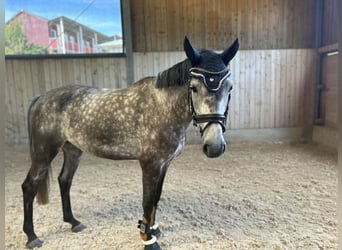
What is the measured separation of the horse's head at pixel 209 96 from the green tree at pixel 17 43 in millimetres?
4284

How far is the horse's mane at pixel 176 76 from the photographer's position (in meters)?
1.47

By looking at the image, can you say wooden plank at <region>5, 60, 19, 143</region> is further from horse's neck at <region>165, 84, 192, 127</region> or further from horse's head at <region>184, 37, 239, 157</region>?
horse's head at <region>184, 37, 239, 157</region>

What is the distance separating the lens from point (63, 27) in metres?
4.73

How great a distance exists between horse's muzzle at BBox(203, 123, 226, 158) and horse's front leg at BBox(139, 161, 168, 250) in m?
0.42

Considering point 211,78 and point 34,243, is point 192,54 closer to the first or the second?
point 211,78

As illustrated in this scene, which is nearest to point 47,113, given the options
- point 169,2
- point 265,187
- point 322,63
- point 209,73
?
point 209,73

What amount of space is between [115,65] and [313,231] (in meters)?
4.00

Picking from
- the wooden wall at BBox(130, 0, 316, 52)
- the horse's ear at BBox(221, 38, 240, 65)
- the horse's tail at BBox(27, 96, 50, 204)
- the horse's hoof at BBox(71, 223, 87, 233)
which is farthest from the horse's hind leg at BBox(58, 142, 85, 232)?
the wooden wall at BBox(130, 0, 316, 52)

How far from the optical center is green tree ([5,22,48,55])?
180 inches

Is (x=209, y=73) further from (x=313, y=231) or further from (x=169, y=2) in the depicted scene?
(x=169, y=2)

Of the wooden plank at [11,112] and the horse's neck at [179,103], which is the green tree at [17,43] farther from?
the horse's neck at [179,103]

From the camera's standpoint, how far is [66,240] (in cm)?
191

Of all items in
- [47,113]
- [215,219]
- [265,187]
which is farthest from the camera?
[265,187]

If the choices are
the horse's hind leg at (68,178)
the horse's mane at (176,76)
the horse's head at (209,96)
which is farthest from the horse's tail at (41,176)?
the horse's head at (209,96)
